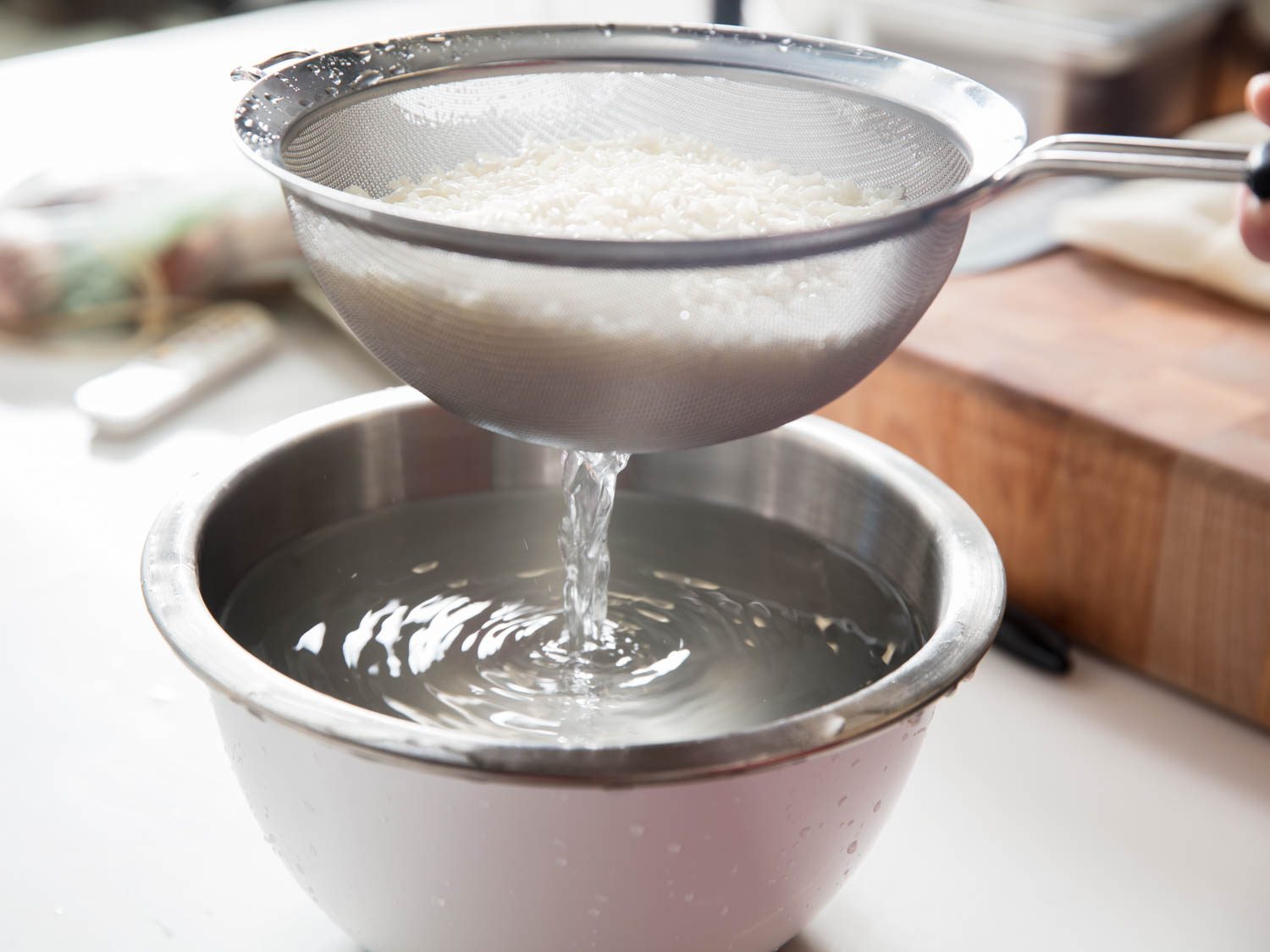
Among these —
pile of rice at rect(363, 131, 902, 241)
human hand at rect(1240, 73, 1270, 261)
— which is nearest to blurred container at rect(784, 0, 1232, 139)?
human hand at rect(1240, 73, 1270, 261)

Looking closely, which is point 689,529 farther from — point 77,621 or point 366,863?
point 77,621

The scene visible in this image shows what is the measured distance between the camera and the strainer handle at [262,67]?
2.37 feet

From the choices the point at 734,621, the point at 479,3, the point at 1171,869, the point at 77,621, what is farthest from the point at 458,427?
the point at 479,3

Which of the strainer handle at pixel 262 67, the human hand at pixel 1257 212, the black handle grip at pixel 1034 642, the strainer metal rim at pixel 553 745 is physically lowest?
the black handle grip at pixel 1034 642

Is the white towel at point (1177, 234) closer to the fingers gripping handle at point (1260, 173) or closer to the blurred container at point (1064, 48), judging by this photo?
the blurred container at point (1064, 48)

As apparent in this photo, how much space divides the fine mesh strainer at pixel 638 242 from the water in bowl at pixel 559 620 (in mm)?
151

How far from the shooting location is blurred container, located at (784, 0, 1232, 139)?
58.8 inches

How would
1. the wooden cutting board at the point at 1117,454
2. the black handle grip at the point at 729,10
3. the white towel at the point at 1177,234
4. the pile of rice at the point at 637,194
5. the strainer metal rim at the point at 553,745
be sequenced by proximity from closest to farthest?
the strainer metal rim at the point at 553,745 < the pile of rice at the point at 637,194 < the wooden cutting board at the point at 1117,454 < the white towel at the point at 1177,234 < the black handle grip at the point at 729,10

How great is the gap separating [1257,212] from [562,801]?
1.61 ft

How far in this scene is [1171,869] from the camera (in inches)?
32.0

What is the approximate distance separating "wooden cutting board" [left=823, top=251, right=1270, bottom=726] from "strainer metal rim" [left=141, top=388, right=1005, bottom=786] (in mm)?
268

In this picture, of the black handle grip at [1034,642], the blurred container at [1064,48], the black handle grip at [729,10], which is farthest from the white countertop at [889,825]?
the black handle grip at [729,10]

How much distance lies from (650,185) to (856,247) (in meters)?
0.13

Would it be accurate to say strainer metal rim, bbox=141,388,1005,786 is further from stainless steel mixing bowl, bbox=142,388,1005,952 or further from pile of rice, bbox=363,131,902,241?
pile of rice, bbox=363,131,902,241
